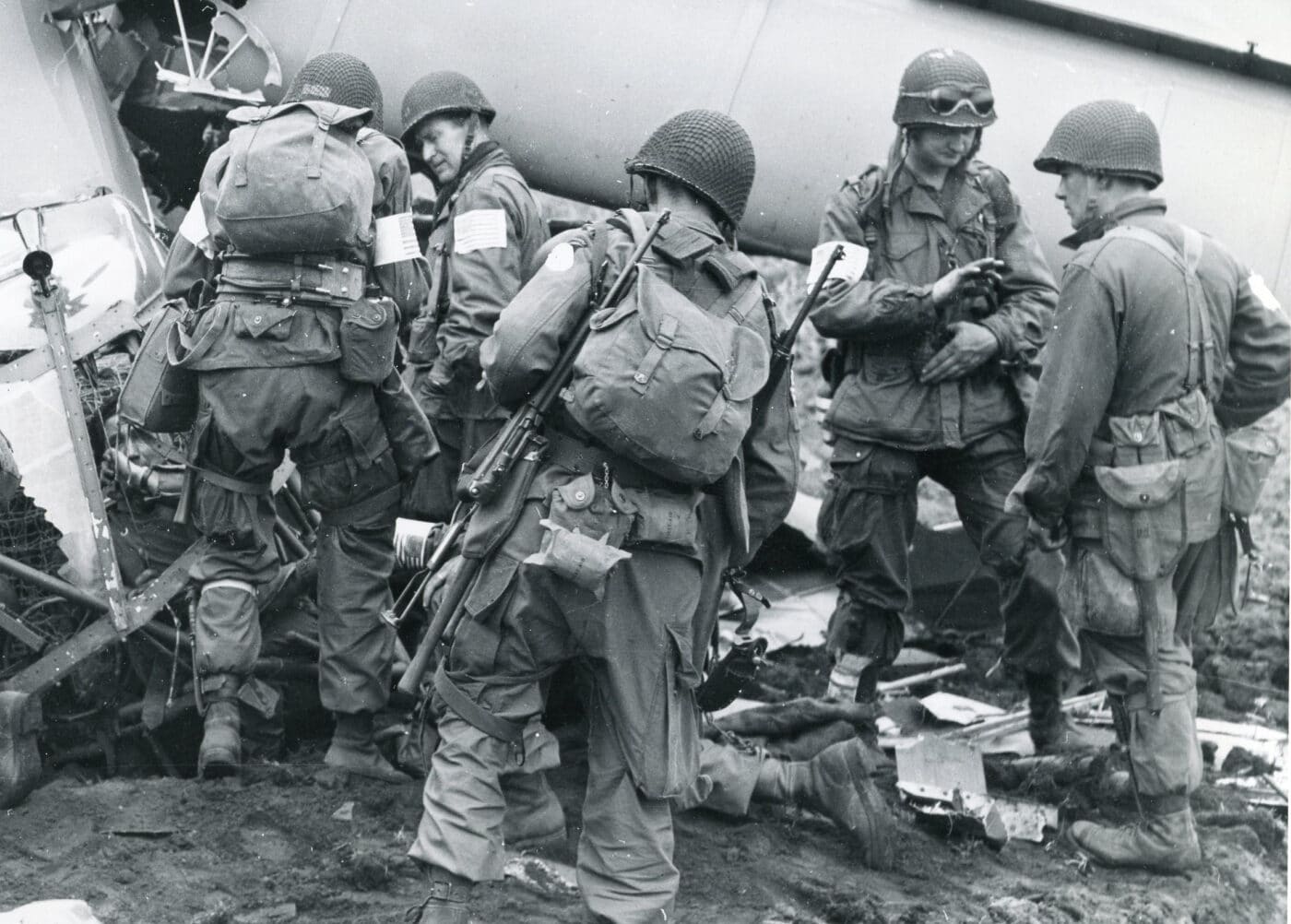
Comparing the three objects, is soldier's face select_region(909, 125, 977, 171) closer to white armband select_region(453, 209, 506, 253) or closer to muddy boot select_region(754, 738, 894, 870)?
white armband select_region(453, 209, 506, 253)

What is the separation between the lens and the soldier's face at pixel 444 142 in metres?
5.03

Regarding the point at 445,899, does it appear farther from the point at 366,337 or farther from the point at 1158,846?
the point at 1158,846

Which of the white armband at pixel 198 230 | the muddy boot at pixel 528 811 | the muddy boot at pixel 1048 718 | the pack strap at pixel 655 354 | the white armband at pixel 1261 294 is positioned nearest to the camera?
the pack strap at pixel 655 354

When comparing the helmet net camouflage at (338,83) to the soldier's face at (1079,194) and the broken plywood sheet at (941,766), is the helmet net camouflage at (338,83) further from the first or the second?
the broken plywood sheet at (941,766)

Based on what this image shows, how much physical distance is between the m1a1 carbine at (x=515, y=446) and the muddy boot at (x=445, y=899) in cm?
47

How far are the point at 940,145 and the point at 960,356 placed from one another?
73cm

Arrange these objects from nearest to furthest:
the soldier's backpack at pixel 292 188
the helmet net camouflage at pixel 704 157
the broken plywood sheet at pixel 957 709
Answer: the helmet net camouflage at pixel 704 157 < the soldier's backpack at pixel 292 188 < the broken plywood sheet at pixel 957 709

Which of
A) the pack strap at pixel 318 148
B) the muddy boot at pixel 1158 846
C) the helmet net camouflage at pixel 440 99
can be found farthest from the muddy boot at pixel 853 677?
the pack strap at pixel 318 148

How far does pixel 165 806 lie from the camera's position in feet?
13.4

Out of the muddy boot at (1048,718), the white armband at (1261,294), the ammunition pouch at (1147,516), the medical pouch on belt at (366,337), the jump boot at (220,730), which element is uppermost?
the white armband at (1261,294)

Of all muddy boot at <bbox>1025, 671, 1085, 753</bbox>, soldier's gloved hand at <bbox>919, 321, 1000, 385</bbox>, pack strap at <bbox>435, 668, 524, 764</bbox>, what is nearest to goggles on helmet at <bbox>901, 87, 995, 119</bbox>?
soldier's gloved hand at <bbox>919, 321, 1000, 385</bbox>

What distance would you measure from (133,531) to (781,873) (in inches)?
91.4

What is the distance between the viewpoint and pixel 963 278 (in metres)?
4.77

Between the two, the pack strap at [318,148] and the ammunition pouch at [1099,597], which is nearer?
the pack strap at [318,148]
